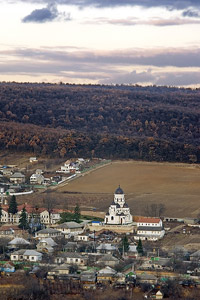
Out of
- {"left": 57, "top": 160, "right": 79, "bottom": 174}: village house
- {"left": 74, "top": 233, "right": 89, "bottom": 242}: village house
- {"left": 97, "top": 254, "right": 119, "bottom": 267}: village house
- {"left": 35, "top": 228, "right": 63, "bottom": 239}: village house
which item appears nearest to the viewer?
{"left": 97, "top": 254, "right": 119, "bottom": 267}: village house

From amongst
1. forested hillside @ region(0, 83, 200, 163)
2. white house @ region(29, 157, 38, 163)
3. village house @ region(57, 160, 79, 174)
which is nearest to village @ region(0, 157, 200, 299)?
village house @ region(57, 160, 79, 174)

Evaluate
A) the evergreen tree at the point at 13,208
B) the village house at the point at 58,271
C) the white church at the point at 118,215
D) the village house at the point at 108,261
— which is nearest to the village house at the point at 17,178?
the evergreen tree at the point at 13,208

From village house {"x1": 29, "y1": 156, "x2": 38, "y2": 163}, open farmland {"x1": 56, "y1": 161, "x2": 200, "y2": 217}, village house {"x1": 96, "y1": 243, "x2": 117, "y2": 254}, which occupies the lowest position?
village house {"x1": 96, "y1": 243, "x2": 117, "y2": 254}

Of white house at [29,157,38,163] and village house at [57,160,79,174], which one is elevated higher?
white house at [29,157,38,163]

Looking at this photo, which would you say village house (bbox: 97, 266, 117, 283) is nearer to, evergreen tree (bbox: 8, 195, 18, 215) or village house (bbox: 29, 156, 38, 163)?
evergreen tree (bbox: 8, 195, 18, 215)

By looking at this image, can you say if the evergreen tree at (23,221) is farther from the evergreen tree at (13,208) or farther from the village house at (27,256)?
the village house at (27,256)

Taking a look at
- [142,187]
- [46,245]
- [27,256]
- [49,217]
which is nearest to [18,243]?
[46,245]

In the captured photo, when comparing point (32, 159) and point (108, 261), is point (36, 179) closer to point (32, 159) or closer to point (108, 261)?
point (32, 159)

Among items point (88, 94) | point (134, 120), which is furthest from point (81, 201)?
point (88, 94)
